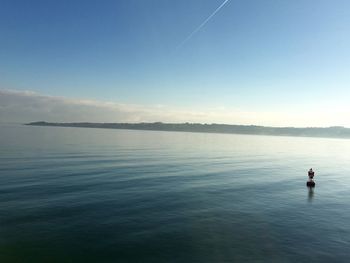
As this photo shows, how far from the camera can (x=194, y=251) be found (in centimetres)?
2055

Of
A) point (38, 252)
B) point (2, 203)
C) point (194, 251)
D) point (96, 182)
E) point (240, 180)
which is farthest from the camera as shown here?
point (240, 180)

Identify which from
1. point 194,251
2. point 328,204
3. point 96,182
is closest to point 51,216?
point 194,251

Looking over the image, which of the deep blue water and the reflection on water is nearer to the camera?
the deep blue water

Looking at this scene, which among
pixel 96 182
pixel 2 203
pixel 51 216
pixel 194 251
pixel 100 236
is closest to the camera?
pixel 194 251

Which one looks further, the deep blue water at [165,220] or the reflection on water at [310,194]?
the reflection on water at [310,194]

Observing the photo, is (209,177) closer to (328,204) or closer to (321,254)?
(328,204)

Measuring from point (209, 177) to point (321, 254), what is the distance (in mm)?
30898

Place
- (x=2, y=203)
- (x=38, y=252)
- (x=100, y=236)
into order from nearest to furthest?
(x=38, y=252) → (x=100, y=236) → (x=2, y=203)

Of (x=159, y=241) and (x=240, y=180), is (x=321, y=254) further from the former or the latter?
(x=240, y=180)

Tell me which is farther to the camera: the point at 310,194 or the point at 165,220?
the point at 310,194

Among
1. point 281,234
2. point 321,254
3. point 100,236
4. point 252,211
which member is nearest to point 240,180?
point 252,211

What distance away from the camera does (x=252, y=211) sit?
102 feet

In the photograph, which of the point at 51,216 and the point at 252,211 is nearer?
the point at 51,216

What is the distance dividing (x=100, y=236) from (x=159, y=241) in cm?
419
